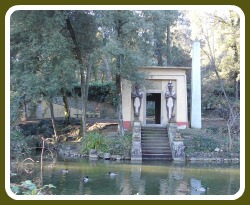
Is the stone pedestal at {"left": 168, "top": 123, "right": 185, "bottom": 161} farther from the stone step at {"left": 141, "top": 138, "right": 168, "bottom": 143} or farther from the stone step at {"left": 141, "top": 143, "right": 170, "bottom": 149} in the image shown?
the stone step at {"left": 141, "top": 138, "right": 168, "bottom": 143}

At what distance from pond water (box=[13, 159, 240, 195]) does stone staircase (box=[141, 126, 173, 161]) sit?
3.38 feet

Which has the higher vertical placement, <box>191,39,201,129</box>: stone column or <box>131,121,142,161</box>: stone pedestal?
<box>191,39,201,129</box>: stone column

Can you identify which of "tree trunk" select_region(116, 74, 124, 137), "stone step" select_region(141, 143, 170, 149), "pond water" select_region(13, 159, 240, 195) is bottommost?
"pond water" select_region(13, 159, 240, 195)

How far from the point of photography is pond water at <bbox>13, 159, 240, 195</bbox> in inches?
388

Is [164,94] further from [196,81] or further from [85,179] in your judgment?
[85,179]

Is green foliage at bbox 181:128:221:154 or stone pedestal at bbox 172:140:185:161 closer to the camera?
stone pedestal at bbox 172:140:185:161

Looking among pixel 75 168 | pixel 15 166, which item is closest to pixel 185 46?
pixel 75 168

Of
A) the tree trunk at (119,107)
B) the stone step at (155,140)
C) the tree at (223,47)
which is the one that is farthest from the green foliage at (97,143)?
the tree at (223,47)

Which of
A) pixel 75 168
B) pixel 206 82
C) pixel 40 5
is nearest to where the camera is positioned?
pixel 40 5

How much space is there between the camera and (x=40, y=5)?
628 cm

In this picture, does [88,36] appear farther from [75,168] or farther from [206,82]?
[206,82]

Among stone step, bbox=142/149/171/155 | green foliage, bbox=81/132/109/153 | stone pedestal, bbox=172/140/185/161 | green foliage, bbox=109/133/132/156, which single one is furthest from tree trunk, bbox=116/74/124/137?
stone pedestal, bbox=172/140/185/161

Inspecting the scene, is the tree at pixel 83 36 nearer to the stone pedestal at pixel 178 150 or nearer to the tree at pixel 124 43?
the tree at pixel 124 43

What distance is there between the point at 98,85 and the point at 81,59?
7.27 metres
